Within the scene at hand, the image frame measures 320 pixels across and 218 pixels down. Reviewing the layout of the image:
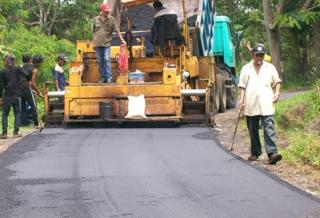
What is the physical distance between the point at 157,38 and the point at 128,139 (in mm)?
3782

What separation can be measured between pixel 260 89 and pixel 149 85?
439 cm

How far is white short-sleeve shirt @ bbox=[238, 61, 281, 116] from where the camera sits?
9352mm

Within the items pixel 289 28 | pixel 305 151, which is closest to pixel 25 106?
pixel 305 151

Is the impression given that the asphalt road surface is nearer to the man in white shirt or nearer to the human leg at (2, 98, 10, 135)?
the man in white shirt

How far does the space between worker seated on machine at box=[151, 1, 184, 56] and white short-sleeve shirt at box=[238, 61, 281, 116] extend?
499cm

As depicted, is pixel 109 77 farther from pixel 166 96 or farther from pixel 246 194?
pixel 246 194

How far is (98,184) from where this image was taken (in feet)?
24.3

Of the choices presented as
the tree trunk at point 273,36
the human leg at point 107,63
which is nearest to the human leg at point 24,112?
the human leg at point 107,63

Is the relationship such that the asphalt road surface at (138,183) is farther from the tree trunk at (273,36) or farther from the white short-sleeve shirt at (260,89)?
the tree trunk at (273,36)

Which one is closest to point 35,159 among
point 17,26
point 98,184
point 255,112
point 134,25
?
point 98,184

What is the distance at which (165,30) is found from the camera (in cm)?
1436

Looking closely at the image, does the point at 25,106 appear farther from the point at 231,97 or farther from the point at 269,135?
the point at 231,97

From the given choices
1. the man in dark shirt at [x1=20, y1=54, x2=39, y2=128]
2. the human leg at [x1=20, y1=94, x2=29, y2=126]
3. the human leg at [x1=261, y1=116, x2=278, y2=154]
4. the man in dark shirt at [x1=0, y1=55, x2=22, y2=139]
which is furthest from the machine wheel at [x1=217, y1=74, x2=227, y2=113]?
the human leg at [x1=261, y1=116, x2=278, y2=154]

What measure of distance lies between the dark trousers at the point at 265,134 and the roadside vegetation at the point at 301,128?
34 cm
